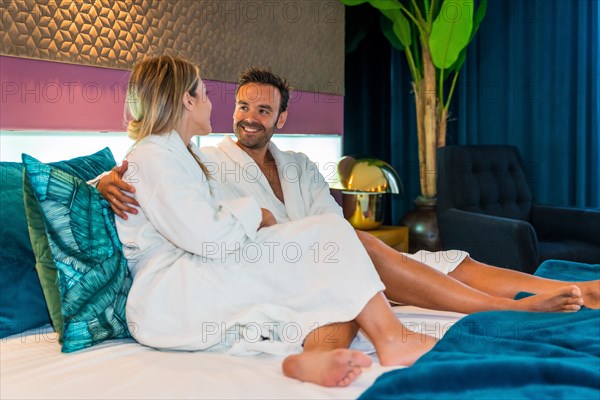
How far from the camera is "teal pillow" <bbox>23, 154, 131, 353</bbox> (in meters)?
1.72

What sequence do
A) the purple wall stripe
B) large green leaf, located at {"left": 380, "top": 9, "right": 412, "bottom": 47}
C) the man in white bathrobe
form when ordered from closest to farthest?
the man in white bathrobe → the purple wall stripe → large green leaf, located at {"left": 380, "top": 9, "right": 412, "bottom": 47}

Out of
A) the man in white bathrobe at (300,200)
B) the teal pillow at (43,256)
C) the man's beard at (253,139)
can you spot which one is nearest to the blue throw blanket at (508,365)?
the man in white bathrobe at (300,200)

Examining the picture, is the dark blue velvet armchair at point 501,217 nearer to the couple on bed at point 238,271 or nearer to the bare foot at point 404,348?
the couple on bed at point 238,271

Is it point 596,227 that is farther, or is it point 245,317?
point 596,227

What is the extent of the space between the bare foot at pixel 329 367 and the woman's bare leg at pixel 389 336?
140 mm

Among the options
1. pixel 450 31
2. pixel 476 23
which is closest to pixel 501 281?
pixel 450 31

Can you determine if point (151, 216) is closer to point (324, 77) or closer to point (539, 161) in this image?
point (324, 77)

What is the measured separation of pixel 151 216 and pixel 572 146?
3.13 meters

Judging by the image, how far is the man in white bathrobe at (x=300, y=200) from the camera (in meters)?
1.94

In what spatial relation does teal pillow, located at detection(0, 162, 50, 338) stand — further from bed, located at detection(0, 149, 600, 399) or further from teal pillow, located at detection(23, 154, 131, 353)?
teal pillow, located at detection(23, 154, 131, 353)

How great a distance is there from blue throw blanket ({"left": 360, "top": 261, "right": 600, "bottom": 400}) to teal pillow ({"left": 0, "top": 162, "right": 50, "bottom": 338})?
3.15 feet

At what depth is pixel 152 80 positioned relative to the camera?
2041mm

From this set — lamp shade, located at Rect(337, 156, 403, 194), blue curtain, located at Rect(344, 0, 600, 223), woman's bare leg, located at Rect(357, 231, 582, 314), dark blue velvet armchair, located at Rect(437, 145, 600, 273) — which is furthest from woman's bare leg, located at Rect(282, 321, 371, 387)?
blue curtain, located at Rect(344, 0, 600, 223)

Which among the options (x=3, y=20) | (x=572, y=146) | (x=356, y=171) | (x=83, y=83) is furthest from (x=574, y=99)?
(x=3, y=20)
